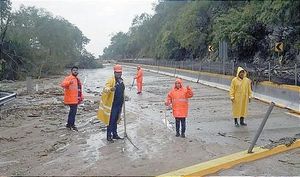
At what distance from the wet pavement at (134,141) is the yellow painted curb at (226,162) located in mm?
164

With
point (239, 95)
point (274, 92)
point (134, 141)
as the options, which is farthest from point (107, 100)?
point (274, 92)

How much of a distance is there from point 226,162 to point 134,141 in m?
2.56

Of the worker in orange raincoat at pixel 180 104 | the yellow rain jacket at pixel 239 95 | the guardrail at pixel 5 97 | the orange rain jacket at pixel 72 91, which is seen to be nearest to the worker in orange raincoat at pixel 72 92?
the orange rain jacket at pixel 72 91

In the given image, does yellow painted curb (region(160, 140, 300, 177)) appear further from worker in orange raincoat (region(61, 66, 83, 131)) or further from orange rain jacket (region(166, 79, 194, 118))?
worker in orange raincoat (region(61, 66, 83, 131))

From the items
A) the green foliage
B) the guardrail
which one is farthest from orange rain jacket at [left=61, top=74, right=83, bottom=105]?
the green foliage

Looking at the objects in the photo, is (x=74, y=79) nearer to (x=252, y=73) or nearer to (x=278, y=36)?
(x=252, y=73)

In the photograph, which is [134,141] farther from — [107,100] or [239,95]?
[239,95]

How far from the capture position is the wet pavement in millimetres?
7727

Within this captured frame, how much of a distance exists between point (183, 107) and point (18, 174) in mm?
4213

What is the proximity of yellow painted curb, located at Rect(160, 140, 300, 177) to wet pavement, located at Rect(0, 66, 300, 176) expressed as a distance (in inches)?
6.5

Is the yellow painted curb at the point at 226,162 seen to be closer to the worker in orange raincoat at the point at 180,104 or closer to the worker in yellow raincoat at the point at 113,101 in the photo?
the worker in orange raincoat at the point at 180,104

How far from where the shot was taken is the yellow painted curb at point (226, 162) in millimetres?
7234

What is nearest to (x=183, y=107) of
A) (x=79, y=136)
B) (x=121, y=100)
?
(x=121, y=100)

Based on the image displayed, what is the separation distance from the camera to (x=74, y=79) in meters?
11.8
